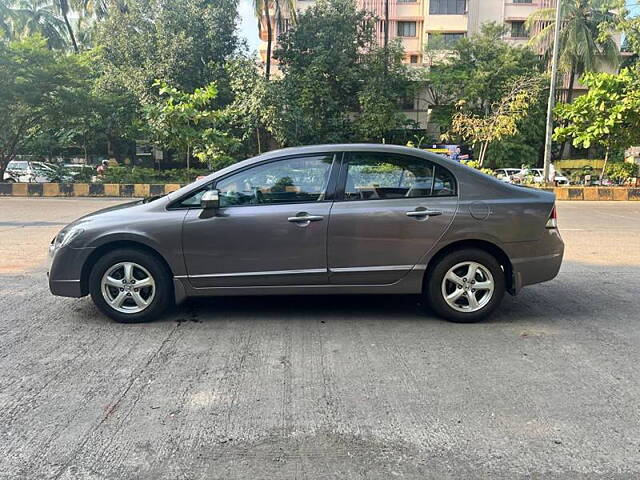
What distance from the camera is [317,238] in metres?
4.96

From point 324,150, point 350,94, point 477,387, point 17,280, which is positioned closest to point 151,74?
point 350,94

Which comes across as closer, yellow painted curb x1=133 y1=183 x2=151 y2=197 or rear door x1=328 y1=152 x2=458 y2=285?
rear door x1=328 y1=152 x2=458 y2=285

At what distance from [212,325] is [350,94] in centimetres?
2808

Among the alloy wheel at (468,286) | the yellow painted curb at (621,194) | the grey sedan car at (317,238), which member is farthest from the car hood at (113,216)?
the yellow painted curb at (621,194)

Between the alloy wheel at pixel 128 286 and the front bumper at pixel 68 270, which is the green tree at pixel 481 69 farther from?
the front bumper at pixel 68 270

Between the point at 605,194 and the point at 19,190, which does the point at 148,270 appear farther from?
the point at 605,194

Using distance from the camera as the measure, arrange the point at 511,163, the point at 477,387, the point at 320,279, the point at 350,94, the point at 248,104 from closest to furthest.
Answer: the point at 477,387, the point at 320,279, the point at 248,104, the point at 350,94, the point at 511,163

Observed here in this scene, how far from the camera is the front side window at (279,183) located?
504cm

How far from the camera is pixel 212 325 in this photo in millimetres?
→ 5082

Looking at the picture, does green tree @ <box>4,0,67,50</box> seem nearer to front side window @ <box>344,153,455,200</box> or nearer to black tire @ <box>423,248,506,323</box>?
front side window @ <box>344,153,455,200</box>

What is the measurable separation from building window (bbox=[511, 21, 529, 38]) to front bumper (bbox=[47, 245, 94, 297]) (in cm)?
4558

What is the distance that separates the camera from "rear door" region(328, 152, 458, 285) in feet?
16.3

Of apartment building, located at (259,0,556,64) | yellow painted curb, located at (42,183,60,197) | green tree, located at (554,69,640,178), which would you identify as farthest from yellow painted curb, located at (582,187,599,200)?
apartment building, located at (259,0,556,64)

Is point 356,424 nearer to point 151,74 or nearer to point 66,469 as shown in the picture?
point 66,469
